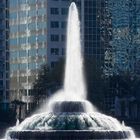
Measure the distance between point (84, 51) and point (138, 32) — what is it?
37.9 feet

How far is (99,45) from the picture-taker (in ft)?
620

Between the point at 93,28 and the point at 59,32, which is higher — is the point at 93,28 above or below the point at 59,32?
above

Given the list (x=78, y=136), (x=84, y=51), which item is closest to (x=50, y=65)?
(x=84, y=51)

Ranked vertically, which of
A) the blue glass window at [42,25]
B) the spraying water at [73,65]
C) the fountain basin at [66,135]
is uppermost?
the blue glass window at [42,25]

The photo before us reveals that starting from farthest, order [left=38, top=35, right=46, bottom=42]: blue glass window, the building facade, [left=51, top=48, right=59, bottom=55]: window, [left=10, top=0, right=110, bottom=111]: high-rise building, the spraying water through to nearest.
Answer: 1. [left=38, top=35, right=46, bottom=42]: blue glass window
2. [left=51, top=48, right=59, bottom=55]: window
3. [left=10, top=0, right=110, bottom=111]: high-rise building
4. the building facade
5. the spraying water

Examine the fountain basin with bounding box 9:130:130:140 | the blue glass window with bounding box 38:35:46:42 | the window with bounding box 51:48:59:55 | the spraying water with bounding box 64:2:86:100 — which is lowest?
the fountain basin with bounding box 9:130:130:140

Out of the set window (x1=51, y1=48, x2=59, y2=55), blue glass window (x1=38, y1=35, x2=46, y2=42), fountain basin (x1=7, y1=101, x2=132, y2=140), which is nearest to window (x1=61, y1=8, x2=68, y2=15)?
blue glass window (x1=38, y1=35, x2=46, y2=42)

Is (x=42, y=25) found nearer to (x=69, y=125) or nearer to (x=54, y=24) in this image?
(x=54, y=24)

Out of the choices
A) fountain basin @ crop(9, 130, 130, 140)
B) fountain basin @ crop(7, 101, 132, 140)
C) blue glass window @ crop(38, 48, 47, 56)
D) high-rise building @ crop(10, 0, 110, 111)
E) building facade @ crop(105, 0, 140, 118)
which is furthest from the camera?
blue glass window @ crop(38, 48, 47, 56)

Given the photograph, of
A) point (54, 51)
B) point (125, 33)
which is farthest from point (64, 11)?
point (125, 33)

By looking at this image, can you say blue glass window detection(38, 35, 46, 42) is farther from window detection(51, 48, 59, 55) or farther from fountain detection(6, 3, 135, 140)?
fountain detection(6, 3, 135, 140)

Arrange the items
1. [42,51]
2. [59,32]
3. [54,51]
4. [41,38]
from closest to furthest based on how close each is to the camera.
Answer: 1. [54,51]
2. [59,32]
3. [42,51]
4. [41,38]

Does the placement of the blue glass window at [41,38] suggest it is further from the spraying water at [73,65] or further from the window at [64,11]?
the spraying water at [73,65]

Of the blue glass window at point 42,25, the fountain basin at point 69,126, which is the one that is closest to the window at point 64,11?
the blue glass window at point 42,25
